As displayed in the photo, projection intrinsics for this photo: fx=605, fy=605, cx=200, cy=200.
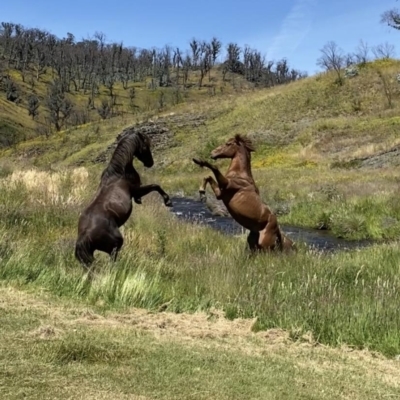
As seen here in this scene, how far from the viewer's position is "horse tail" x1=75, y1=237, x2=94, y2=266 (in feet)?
25.2

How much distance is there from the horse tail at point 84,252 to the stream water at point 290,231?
21.0 feet

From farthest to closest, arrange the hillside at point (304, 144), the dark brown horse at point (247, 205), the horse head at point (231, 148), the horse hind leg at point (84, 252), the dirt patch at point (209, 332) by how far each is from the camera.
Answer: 1. the hillside at point (304, 144)
2. the horse head at point (231, 148)
3. the dark brown horse at point (247, 205)
4. the horse hind leg at point (84, 252)
5. the dirt patch at point (209, 332)

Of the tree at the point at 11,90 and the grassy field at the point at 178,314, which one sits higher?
the tree at the point at 11,90

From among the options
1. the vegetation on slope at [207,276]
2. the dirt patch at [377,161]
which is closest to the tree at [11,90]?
the dirt patch at [377,161]

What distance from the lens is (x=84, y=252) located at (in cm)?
772

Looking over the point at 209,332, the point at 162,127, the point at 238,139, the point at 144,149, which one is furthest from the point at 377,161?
the point at 209,332

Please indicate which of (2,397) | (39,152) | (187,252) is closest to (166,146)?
(39,152)

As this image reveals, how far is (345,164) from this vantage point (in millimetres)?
34625

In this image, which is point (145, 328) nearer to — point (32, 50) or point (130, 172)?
point (130, 172)

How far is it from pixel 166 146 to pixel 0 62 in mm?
97596

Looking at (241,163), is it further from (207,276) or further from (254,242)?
(207,276)

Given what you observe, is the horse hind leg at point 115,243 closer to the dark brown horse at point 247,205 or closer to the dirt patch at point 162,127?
the dark brown horse at point 247,205

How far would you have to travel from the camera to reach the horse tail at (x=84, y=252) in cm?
769

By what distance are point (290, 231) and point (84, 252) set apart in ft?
40.4
